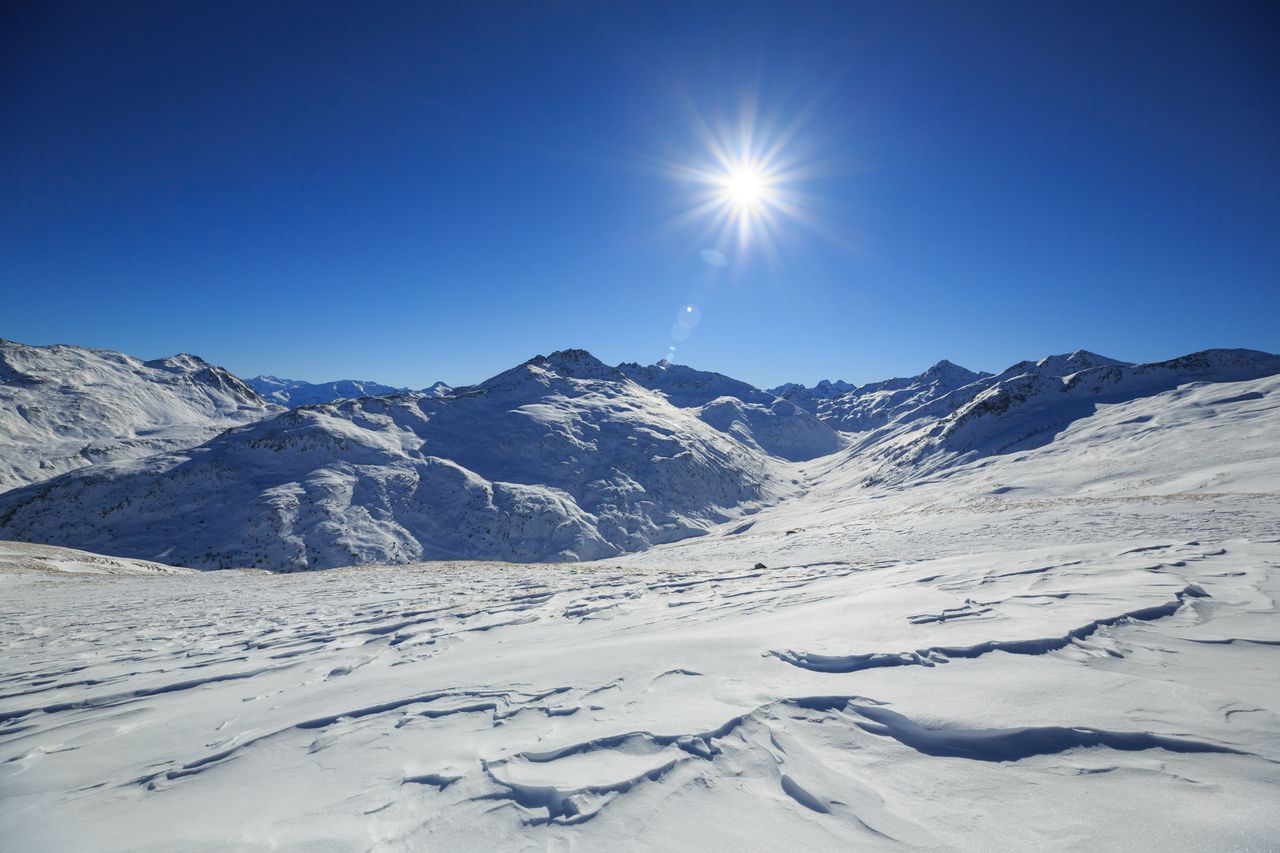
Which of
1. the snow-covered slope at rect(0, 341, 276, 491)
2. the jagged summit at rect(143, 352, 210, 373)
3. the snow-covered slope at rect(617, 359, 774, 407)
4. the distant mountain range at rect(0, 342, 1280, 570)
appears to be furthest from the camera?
the snow-covered slope at rect(617, 359, 774, 407)

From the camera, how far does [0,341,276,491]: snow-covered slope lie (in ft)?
229

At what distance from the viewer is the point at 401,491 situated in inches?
1946

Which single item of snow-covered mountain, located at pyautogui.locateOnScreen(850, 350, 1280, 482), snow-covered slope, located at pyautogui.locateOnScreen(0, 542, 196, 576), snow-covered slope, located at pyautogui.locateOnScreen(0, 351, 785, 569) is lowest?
snow-covered slope, located at pyautogui.locateOnScreen(0, 542, 196, 576)

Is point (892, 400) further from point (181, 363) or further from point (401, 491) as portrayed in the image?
point (181, 363)

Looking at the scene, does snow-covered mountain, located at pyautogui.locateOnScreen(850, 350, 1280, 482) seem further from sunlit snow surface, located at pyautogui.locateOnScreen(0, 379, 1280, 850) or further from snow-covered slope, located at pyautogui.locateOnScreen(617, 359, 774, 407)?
snow-covered slope, located at pyautogui.locateOnScreen(617, 359, 774, 407)

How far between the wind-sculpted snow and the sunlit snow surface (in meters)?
0.02

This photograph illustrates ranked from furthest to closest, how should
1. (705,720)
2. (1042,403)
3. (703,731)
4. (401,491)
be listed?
(1042,403) < (401,491) < (705,720) < (703,731)

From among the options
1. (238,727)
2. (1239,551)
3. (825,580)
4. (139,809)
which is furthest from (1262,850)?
(1239,551)

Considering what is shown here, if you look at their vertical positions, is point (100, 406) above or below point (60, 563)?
above

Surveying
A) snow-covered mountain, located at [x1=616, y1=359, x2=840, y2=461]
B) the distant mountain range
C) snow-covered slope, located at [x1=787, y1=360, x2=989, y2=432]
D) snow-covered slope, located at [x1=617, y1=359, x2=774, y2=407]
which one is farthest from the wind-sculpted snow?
snow-covered slope, located at [x1=787, y1=360, x2=989, y2=432]

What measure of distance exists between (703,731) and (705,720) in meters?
0.19

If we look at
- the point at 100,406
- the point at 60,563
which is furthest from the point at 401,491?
the point at 100,406

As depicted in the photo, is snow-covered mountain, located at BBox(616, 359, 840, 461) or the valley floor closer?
the valley floor

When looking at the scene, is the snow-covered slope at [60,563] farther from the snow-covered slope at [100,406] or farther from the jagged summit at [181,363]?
the jagged summit at [181,363]
